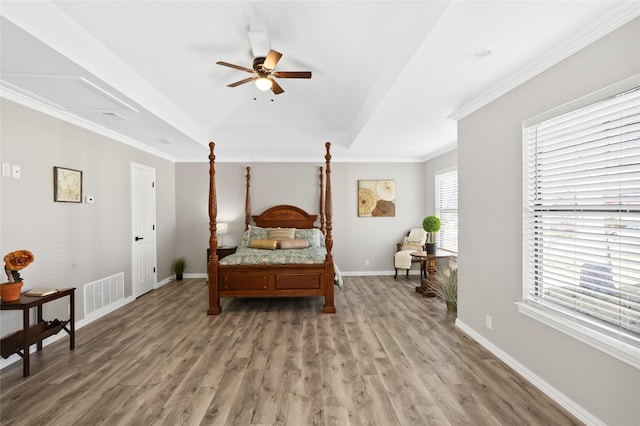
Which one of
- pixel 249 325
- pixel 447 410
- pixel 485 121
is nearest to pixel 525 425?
pixel 447 410

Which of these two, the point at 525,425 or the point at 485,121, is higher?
the point at 485,121

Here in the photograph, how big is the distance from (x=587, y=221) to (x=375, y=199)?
440 centimetres

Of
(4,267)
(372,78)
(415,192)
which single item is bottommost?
(4,267)

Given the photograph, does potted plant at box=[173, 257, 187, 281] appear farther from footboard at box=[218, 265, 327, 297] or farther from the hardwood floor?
footboard at box=[218, 265, 327, 297]

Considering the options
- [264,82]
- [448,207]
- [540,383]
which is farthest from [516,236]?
[448,207]

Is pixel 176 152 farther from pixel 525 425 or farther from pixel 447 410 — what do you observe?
pixel 525 425

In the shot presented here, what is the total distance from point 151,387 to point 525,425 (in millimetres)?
2590

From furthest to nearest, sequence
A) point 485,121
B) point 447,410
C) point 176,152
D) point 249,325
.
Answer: point 176,152 < point 249,325 < point 485,121 < point 447,410

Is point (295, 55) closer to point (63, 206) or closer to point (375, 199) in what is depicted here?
point (63, 206)

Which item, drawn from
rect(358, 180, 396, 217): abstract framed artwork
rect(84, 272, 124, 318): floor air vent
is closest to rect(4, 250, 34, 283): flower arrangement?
rect(84, 272, 124, 318): floor air vent

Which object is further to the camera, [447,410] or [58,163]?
[58,163]

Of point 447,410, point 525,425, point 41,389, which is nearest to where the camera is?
point 525,425

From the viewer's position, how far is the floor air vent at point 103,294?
371 cm

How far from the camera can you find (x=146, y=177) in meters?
5.07
